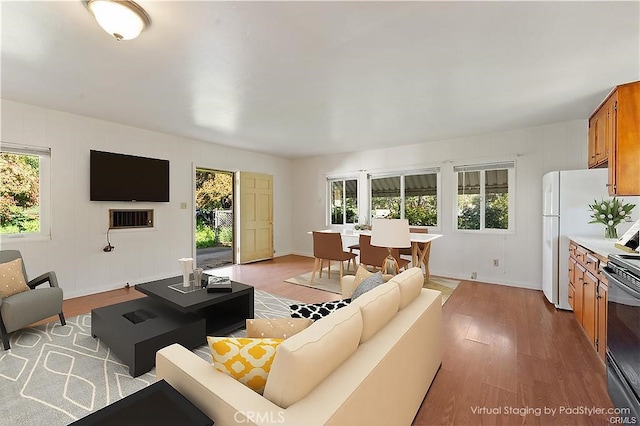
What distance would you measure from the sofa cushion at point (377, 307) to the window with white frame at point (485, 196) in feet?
12.6

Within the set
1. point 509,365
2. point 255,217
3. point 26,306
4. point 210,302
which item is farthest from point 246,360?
point 255,217

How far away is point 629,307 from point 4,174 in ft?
19.6

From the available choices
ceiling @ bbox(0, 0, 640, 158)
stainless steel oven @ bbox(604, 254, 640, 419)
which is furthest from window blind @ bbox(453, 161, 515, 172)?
stainless steel oven @ bbox(604, 254, 640, 419)

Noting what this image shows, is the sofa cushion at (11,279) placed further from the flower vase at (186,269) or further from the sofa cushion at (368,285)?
the sofa cushion at (368,285)

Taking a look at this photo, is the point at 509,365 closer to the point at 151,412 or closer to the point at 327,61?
the point at 151,412

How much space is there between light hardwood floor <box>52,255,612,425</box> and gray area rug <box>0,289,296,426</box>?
2.54 feet

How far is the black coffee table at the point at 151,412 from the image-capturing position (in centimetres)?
89

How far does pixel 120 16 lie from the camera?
175 centimetres

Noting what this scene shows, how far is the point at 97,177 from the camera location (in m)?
3.99

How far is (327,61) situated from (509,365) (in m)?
2.90

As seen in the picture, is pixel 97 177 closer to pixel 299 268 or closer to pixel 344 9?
pixel 299 268

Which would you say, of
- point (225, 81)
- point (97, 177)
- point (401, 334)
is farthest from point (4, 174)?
point (401, 334)

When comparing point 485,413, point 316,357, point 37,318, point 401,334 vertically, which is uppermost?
point 316,357

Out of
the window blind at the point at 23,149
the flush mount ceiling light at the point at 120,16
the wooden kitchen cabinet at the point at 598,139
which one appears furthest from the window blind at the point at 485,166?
the window blind at the point at 23,149
